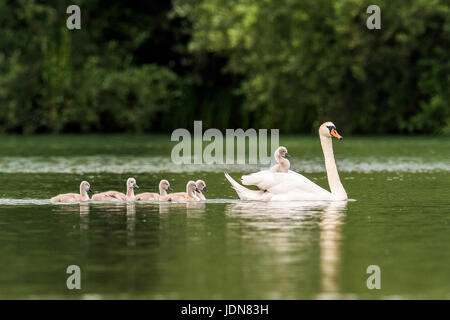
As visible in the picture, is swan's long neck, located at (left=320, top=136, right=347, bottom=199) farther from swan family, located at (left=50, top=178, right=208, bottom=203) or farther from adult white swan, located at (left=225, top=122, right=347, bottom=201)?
swan family, located at (left=50, top=178, right=208, bottom=203)

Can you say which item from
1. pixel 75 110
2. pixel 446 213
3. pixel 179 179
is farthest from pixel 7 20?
pixel 446 213

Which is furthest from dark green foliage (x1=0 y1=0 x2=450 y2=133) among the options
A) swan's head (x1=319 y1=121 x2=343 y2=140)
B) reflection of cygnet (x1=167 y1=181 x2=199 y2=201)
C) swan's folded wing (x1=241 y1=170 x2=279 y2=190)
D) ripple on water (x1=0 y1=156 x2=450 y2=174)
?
reflection of cygnet (x1=167 y1=181 x2=199 y2=201)

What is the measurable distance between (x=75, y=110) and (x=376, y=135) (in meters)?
12.7

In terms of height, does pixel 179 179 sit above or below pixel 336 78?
below

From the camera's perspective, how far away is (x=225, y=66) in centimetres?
5516

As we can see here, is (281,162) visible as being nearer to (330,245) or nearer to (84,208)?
(84,208)

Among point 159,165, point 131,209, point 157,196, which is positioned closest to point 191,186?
point 157,196

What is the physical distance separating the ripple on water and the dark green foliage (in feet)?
48.9

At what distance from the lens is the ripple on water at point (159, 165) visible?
85.9ft

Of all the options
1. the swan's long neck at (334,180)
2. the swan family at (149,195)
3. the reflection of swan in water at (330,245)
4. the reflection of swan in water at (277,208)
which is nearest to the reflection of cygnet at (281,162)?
the swan's long neck at (334,180)

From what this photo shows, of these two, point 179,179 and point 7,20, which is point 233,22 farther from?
point 179,179

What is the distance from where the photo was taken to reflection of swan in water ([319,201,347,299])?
1020 cm

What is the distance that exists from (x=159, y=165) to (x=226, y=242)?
609 inches
